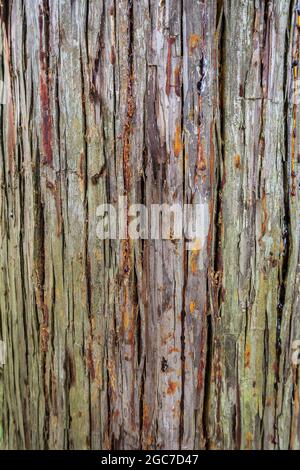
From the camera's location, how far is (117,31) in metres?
1.14

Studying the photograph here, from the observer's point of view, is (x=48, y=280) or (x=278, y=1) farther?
(x=48, y=280)

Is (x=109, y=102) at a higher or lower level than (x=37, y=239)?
higher

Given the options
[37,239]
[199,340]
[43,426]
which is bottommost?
[43,426]

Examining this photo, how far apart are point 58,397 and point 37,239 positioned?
0.49 m

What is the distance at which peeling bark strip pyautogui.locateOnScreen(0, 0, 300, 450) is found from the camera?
45.3 inches

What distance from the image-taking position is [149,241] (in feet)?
4.00

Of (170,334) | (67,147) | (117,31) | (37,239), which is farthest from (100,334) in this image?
(117,31)

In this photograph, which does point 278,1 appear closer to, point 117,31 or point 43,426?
point 117,31

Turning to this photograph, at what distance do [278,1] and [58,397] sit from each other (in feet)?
4.26

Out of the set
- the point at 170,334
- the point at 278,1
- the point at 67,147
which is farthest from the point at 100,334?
the point at 278,1

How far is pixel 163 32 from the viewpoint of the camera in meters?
1.13

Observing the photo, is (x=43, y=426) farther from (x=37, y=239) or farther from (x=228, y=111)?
(x=228, y=111)

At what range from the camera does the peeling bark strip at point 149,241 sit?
1.15 m

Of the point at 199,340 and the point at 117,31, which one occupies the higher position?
the point at 117,31
